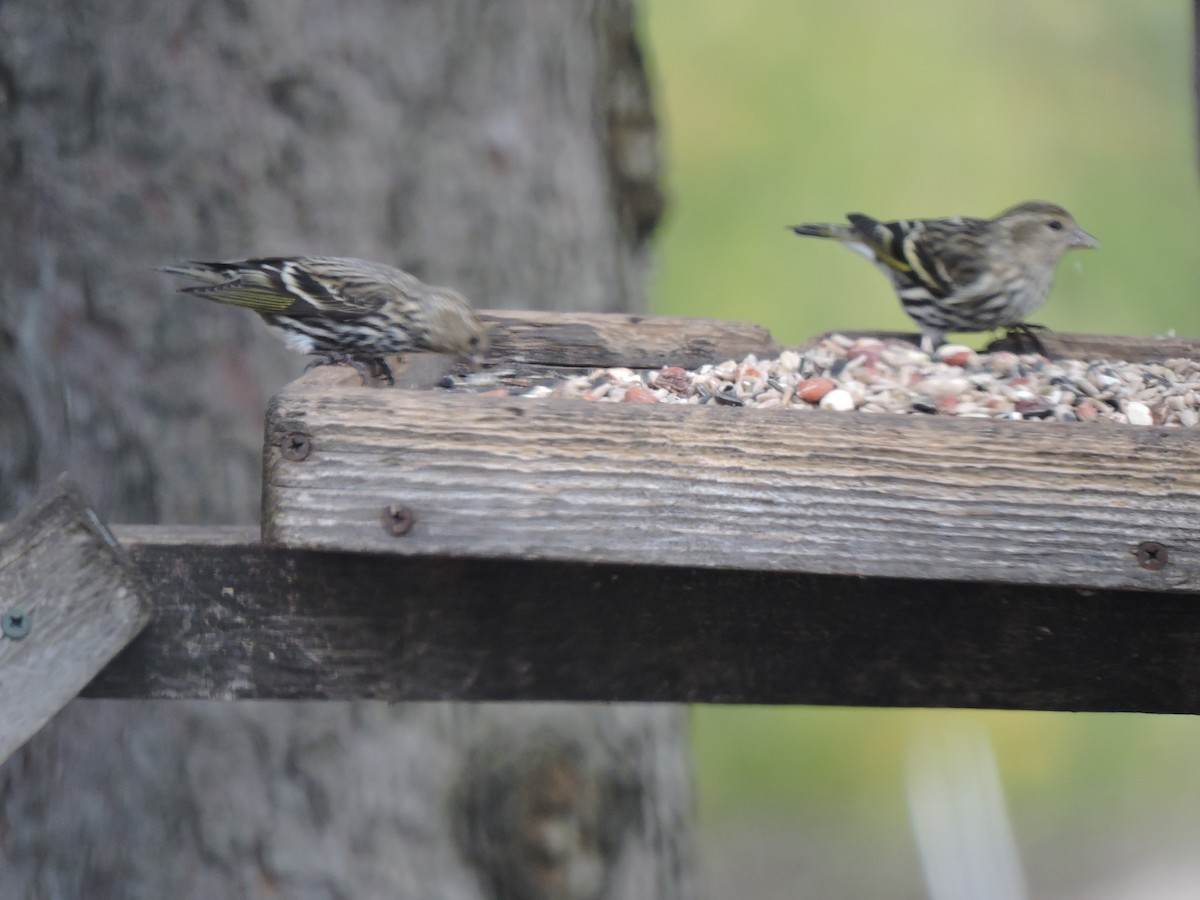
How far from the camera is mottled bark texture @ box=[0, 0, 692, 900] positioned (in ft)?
9.77

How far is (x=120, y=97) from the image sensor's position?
302 centimetres

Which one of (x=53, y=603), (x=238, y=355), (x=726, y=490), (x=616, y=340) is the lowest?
(x=238, y=355)

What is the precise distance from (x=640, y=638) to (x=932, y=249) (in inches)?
77.7

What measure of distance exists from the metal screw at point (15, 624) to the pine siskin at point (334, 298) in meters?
0.99

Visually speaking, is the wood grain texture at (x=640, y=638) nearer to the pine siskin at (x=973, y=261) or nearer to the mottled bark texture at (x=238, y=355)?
the mottled bark texture at (x=238, y=355)

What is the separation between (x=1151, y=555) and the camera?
5.27 feet

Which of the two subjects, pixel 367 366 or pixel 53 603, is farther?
pixel 367 366

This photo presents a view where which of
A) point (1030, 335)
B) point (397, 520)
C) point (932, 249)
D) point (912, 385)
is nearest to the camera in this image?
point (397, 520)

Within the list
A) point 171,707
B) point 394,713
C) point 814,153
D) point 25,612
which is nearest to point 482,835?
point 394,713

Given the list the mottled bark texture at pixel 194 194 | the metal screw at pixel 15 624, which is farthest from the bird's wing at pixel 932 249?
the metal screw at pixel 15 624

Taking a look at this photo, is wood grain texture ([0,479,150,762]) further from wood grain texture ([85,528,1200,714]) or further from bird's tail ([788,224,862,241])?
bird's tail ([788,224,862,241])

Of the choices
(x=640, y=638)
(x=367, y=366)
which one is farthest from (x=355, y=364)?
(x=640, y=638)

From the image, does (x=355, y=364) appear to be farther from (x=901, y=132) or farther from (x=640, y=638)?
(x=901, y=132)

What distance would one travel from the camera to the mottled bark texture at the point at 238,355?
2.98m
